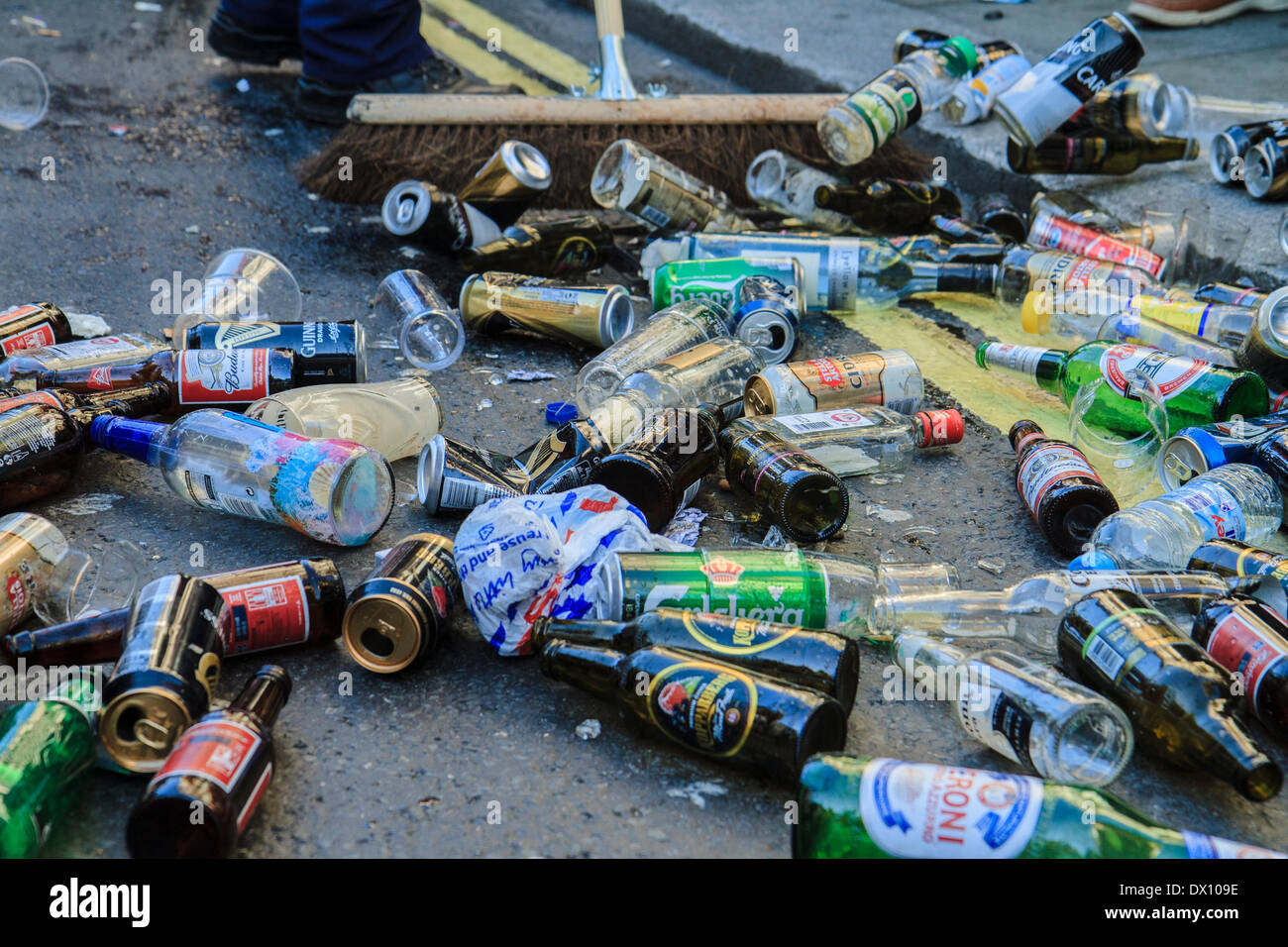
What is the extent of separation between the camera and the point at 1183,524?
6.74 ft

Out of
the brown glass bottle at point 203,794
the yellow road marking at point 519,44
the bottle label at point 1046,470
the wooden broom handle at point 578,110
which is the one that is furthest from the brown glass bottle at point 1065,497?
the yellow road marking at point 519,44

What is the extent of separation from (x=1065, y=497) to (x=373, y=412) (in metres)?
1.39

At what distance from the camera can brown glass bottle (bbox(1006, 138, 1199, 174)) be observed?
371 cm

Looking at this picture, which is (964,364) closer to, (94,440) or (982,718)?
(982,718)

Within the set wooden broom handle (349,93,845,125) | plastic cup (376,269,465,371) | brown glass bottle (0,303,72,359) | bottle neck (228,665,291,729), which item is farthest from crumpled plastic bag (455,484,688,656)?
wooden broom handle (349,93,845,125)

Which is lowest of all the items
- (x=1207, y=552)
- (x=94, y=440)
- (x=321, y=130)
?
(x=321, y=130)

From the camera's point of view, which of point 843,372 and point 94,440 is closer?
point 94,440

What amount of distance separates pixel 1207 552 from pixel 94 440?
2049mm

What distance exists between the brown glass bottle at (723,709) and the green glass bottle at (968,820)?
99 millimetres

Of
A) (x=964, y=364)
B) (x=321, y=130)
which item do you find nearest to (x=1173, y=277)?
(x=964, y=364)

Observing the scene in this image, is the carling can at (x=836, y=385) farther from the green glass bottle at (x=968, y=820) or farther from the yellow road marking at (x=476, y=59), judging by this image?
the yellow road marking at (x=476, y=59)

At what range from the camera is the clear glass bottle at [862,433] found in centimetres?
242

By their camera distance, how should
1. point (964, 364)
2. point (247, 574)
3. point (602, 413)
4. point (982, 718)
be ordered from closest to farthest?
point (982, 718), point (247, 574), point (602, 413), point (964, 364)

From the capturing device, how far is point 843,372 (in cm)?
262
